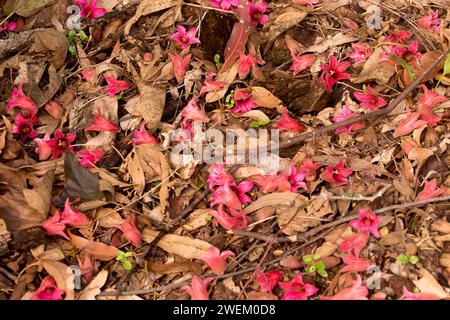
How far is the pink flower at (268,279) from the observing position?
1.87 m

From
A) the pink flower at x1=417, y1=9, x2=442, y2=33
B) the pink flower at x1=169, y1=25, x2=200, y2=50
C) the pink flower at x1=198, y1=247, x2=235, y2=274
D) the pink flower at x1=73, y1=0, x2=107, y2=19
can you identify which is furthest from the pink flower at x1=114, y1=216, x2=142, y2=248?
the pink flower at x1=417, y1=9, x2=442, y2=33

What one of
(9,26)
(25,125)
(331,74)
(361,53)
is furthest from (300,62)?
(9,26)


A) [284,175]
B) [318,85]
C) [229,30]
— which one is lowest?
[284,175]

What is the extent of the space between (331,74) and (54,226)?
1.27 meters

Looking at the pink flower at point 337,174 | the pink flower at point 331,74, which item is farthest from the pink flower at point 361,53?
the pink flower at point 337,174

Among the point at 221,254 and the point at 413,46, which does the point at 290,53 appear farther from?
the point at 221,254

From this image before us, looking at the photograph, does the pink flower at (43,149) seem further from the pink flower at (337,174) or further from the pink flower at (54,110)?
the pink flower at (337,174)

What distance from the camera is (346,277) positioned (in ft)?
6.12

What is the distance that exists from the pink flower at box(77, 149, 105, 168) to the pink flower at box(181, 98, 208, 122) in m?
0.38

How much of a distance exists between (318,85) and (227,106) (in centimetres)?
39

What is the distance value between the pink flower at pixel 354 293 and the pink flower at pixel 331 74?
2.87 ft

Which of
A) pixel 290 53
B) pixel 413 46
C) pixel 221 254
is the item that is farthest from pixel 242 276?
pixel 413 46

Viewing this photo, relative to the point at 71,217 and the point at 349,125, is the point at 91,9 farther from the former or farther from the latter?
the point at 349,125
